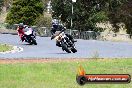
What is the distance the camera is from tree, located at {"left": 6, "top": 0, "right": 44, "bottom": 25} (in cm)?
5160

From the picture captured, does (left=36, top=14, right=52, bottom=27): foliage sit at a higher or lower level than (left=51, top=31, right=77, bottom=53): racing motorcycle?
higher

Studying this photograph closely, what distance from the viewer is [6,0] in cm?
7706

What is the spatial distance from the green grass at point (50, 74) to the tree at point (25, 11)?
35814 mm

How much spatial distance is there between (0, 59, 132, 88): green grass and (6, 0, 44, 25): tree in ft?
118

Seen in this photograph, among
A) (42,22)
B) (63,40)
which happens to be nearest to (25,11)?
(42,22)

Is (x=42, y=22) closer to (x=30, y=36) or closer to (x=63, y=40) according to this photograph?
(x=30, y=36)

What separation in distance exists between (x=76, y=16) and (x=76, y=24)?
84cm

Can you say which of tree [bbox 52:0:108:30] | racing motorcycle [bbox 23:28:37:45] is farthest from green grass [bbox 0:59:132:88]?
tree [bbox 52:0:108:30]

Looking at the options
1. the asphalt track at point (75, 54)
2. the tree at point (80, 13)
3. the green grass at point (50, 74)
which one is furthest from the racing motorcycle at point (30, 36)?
the green grass at point (50, 74)

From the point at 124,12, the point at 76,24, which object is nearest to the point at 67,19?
the point at 76,24

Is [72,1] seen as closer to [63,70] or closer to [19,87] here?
[63,70]

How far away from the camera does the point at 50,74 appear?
43.7 ft

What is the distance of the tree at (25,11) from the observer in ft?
169

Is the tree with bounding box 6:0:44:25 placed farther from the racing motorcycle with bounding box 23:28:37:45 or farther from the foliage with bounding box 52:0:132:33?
the racing motorcycle with bounding box 23:28:37:45
